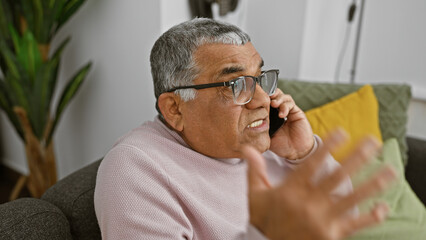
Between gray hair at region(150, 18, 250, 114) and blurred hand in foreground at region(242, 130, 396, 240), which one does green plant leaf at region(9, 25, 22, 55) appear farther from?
blurred hand in foreground at region(242, 130, 396, 240)

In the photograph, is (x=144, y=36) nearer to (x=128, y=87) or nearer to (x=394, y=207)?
(x=128, y=87)

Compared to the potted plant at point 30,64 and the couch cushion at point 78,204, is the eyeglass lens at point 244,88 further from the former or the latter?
the potted plant at point 30,64

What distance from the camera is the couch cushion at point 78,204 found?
39.8 inches

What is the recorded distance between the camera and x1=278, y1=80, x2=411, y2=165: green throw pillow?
60.6 inches

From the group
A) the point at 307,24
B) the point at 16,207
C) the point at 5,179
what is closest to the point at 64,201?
the point at 16,207

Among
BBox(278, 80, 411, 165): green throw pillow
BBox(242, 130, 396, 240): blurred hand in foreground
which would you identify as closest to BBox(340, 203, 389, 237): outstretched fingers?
BBox(242, 130, 396, 240): blurred hand in foreground

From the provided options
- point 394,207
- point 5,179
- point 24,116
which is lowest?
point 5,179

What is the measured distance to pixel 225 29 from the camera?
0.96m

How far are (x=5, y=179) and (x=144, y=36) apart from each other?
6.44 ft

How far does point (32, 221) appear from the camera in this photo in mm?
890

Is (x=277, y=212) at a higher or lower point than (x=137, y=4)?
lower

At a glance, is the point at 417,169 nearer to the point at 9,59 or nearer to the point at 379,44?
the point at 379,44

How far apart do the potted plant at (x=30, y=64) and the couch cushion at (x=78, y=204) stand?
0.81 m

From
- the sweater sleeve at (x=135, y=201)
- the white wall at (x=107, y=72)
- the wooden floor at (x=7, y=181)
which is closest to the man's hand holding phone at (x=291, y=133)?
the sweater sleeve at (x=135, y=201)
